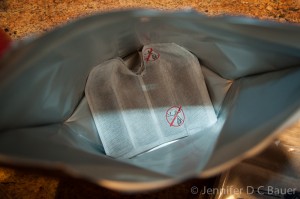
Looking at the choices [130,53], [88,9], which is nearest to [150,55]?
[130,53]

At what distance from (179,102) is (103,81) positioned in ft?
0.52

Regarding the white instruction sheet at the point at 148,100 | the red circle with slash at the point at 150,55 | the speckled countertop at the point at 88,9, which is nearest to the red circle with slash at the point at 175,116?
the white instruction sheet at the point at 148,100

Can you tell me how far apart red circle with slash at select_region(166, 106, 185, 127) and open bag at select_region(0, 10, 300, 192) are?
0.13ft

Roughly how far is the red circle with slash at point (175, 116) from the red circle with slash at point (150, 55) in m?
0.11

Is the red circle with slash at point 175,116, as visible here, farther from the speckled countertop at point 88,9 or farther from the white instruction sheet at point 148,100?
the speckled countertop at point 88,9

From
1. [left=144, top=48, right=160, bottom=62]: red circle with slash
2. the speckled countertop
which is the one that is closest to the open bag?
[left=144, top=48, right=160, bottom=62]: red circle with slash

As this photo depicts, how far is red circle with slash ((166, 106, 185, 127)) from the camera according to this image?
62cm

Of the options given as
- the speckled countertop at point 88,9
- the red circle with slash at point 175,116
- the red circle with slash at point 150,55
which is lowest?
the red circle with slash at point 175,116

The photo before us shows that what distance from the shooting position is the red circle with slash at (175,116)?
62 cm

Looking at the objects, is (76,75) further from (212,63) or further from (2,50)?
(212,63)

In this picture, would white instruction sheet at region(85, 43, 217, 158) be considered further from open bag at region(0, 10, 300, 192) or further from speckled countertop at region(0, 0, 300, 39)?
speckled countertop at region(0, 0, 300, 39)

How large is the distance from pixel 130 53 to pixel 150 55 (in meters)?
0.04

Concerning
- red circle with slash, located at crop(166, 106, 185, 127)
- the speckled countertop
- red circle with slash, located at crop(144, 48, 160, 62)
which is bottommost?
red circle with slash, located at crop(166, 106, 185, 127)

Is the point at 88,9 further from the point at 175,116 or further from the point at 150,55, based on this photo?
the point at 175,116
